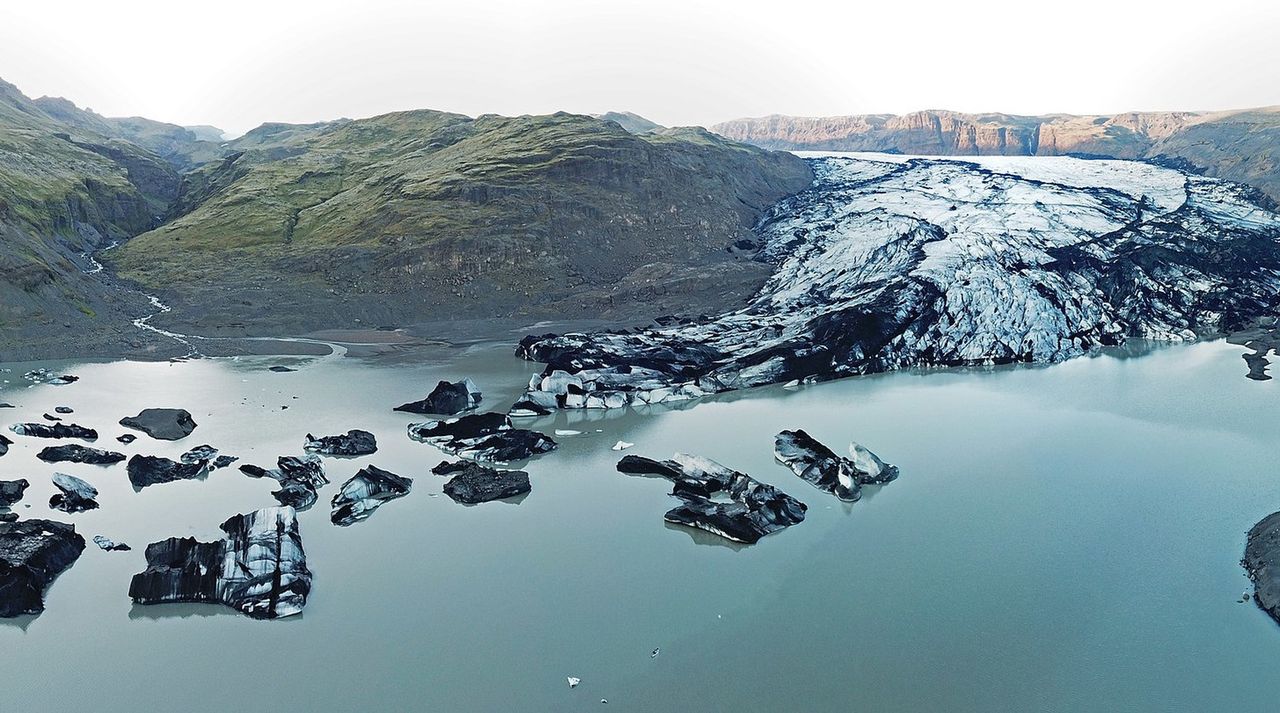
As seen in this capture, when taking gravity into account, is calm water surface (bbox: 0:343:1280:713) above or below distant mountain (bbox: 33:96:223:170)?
below

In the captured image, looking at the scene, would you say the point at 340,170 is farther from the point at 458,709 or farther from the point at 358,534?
the point at 458,709

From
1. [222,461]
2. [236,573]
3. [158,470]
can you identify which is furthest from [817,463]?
[158,470]

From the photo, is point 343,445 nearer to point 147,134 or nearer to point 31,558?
point 31,558

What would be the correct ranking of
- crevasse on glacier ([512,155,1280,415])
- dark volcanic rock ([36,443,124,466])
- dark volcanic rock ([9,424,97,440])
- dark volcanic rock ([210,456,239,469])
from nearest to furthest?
dark volcanic rock ([210,456,239,469]) → dark volcanic rock ([36,443,124,466]) → dark volcanic rock ([9,424,97,440]) → crevasse on glacier ([512,155,1280,415])

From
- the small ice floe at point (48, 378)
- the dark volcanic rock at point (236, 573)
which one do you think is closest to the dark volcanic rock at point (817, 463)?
the dark volcanic rock at point (236, 573)

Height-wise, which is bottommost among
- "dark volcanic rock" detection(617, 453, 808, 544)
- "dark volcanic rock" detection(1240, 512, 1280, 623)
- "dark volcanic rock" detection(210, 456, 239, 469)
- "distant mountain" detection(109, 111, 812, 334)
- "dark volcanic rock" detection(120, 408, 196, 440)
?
"dark volcanic rock" detection(1240, 512, 1280, 623)

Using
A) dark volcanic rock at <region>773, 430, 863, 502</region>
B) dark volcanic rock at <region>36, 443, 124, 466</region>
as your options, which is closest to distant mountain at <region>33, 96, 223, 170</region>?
dark volcanic rock at <region>36, 443, 124, 466</region>

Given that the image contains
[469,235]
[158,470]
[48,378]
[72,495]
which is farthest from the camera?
[469,235]

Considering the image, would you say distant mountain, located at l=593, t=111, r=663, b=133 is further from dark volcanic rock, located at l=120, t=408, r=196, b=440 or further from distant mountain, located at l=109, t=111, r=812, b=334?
dark volcanic rock, located at l=120, t=408, r=196, b=440
